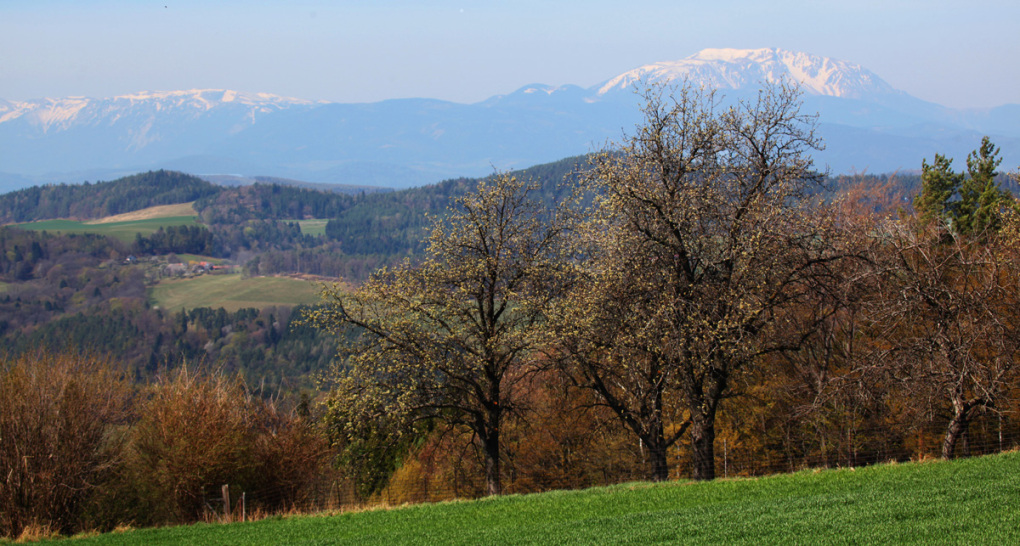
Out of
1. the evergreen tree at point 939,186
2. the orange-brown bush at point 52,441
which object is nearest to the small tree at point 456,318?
the orange-brown bush at point 52,441

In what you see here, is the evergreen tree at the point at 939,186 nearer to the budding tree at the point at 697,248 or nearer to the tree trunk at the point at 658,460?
the budding tree at the point at 697,248

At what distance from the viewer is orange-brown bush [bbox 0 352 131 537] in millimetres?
23531

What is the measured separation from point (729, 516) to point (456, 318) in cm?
1360

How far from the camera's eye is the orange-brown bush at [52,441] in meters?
23.5

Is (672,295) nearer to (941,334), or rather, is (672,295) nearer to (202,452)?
(941,334)

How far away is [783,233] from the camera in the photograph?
62.1ft

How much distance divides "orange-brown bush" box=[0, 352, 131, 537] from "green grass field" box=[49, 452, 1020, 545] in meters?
5.78

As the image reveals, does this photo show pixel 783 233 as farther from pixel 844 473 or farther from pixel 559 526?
pixel 559 526

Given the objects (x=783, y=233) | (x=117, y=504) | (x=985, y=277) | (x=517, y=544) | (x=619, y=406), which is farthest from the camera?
(x=117, y=504)

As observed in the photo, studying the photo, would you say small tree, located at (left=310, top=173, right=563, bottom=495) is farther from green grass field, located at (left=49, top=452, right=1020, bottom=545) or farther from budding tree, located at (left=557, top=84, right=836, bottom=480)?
green grass field, located at (left=49, top=452, right=1020, bottom=545)

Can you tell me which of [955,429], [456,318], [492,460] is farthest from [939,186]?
[492,460]

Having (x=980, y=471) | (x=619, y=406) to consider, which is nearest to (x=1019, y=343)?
(x=980, y=471)

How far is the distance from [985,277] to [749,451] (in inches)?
602

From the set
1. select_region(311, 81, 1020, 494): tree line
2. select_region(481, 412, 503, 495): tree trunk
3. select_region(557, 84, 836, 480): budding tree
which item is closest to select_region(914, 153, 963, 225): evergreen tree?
select_region(311, 81, 1020, 494): tree line
